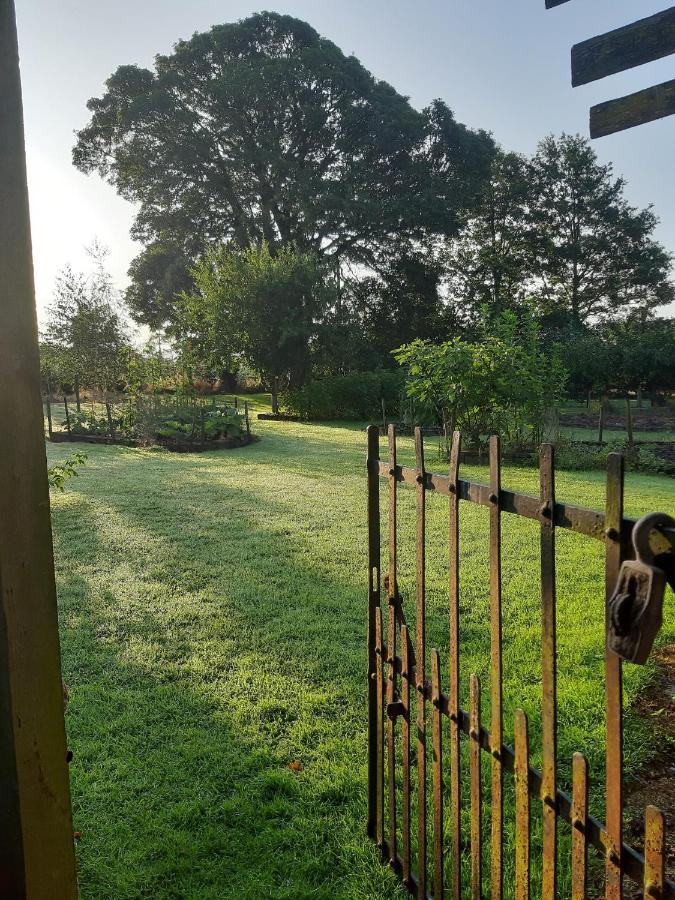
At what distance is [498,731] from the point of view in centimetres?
164

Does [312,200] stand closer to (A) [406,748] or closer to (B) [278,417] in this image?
(B) [278,417]

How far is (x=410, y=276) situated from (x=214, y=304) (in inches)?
510

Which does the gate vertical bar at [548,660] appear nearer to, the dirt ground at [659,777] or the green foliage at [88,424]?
the dirt ground at [659,777]

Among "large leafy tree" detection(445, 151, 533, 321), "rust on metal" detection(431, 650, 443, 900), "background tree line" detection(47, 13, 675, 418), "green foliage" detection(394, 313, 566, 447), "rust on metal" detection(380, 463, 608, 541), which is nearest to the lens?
"rust on metal" detection(380, 463, 608, 541)

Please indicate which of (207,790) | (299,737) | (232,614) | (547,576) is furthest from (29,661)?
(232,614)

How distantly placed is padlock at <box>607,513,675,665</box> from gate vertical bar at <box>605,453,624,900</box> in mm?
106

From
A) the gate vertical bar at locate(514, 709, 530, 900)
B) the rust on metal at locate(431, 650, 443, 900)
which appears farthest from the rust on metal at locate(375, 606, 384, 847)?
the gate vertical bar at locate(514, 709, 530, 900)

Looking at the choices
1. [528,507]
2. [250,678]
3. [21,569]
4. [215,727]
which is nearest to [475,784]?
[528,507]

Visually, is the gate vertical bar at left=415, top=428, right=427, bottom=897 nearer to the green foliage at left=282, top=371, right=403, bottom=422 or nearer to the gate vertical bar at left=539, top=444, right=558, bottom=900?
the gate vertical bar at left=539, top=444, right=558, bottom=900

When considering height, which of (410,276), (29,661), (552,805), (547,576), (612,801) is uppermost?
(410,276)

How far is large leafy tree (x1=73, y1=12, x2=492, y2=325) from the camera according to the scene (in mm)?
28625

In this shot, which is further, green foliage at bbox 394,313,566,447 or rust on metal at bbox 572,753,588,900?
green foliage at bbox 394,313,566,447

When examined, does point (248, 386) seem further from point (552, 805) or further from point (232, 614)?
point (552, 805)

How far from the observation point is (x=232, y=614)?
15.1 feet
